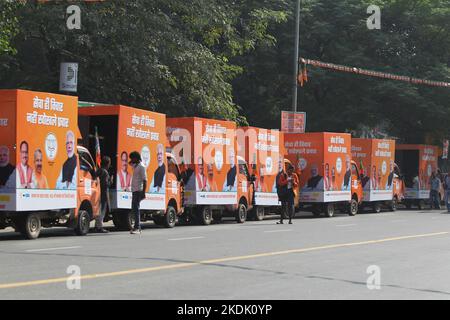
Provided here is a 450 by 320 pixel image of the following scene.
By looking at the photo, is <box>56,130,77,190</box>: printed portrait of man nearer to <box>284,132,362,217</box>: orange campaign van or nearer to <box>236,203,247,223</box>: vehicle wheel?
<box>236,203,247,223</box>: vehicle wheel

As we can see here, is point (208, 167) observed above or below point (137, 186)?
above

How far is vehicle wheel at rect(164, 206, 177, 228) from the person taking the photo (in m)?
23.7

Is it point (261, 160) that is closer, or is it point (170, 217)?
point (170, 217)

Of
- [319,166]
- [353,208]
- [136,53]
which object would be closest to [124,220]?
[136,53]

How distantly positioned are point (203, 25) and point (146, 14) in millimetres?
3036

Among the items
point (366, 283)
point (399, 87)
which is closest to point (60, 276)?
point (366, 283)

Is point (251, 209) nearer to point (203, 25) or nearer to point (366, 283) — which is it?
point (203, 25)

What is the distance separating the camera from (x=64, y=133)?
743 inches

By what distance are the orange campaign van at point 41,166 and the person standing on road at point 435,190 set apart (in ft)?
86.2

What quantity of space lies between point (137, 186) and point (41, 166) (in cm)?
304

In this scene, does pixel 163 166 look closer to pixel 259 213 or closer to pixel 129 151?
pixel 129 151

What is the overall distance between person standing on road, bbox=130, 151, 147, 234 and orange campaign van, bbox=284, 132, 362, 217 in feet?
43.3

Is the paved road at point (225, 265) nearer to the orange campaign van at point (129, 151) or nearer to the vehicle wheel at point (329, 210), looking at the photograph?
the orange campaign van at point (129, 151)

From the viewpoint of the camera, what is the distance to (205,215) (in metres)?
25.9
